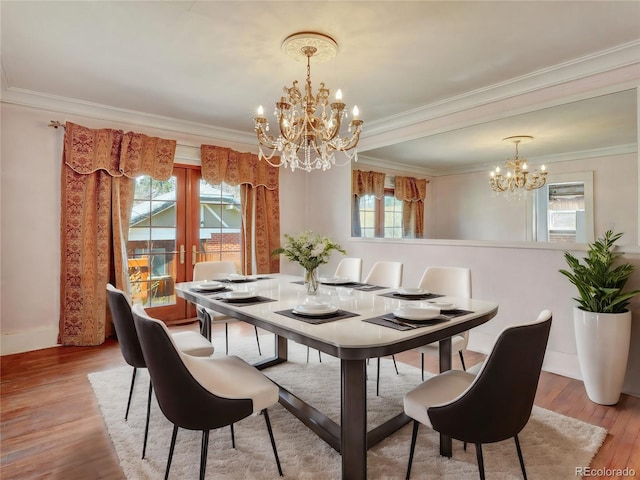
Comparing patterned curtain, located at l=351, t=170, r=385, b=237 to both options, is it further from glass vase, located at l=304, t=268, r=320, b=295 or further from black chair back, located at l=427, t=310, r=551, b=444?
black chair back, located at l=427, t=310, r=551, b=444

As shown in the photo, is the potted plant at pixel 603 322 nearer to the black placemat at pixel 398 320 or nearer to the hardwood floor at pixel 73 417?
the hardwood floor at pixel 73 417

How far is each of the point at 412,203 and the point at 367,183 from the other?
71 cm

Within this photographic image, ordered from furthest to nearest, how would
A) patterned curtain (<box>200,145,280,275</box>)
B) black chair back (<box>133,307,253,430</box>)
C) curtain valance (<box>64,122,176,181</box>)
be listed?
patterned curtain (<box>200,145,280,275</box>)
curtain valance (<box>64,122,176,181</box>)
black chair back (<box>133,307,253,430</box>)

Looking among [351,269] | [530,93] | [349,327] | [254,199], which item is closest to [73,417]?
[349,327]

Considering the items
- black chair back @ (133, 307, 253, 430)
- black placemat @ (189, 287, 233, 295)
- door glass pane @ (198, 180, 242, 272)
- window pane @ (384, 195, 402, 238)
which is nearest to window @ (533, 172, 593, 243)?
window pane @ (384, 195, 402, 238)

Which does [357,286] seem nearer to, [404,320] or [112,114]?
[404,320]

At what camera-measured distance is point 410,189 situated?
4355mm

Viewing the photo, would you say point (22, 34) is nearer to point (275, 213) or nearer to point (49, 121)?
point (49, 121)

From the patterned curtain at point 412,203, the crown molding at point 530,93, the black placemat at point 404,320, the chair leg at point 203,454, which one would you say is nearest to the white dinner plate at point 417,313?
the black placemat at point 404,320

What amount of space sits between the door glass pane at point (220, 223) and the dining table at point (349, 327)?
2138 millimetres

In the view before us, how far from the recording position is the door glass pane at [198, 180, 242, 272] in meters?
4.85

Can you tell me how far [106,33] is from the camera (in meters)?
2.46

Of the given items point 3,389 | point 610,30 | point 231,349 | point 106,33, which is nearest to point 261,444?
point 231,349

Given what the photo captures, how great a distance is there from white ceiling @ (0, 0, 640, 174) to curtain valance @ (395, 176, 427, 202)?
293 mm
